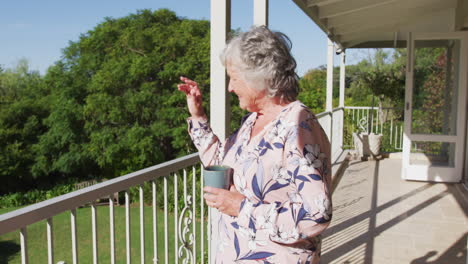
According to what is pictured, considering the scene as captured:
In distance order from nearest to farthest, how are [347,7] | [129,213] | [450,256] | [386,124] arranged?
[129,213]
[450,256]
[347,7]
[386,124]

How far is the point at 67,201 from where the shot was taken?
3.85 feet

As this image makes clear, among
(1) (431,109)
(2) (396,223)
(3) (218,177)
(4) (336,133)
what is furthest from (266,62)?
(4) (336,133)

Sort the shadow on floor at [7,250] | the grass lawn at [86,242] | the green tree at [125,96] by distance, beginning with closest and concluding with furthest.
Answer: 1. the grass lawn at [86,242]
2. the shadow on floor at [7,250]
3. the green tree at [125,96]

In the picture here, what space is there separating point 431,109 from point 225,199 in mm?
5534

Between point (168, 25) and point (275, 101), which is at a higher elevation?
point (168, 25)

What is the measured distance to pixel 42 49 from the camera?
31734 mm

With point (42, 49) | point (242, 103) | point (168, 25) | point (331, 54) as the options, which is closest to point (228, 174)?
point (242, 103)

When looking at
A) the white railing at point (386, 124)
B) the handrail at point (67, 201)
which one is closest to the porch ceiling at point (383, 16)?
the white railing at point (386, 124)

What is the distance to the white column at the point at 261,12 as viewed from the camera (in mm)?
2428

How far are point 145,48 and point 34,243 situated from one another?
7.77 m

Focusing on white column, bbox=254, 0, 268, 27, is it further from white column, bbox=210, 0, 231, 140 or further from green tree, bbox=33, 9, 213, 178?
green tree, bbox=33, 9, 213, 178

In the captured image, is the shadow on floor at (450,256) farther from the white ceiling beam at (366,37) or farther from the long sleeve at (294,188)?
the white ceiling beam at (366,37)

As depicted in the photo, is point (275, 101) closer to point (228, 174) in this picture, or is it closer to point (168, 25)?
point (228, 174)

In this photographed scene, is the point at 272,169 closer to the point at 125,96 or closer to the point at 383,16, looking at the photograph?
the point at 383,16
